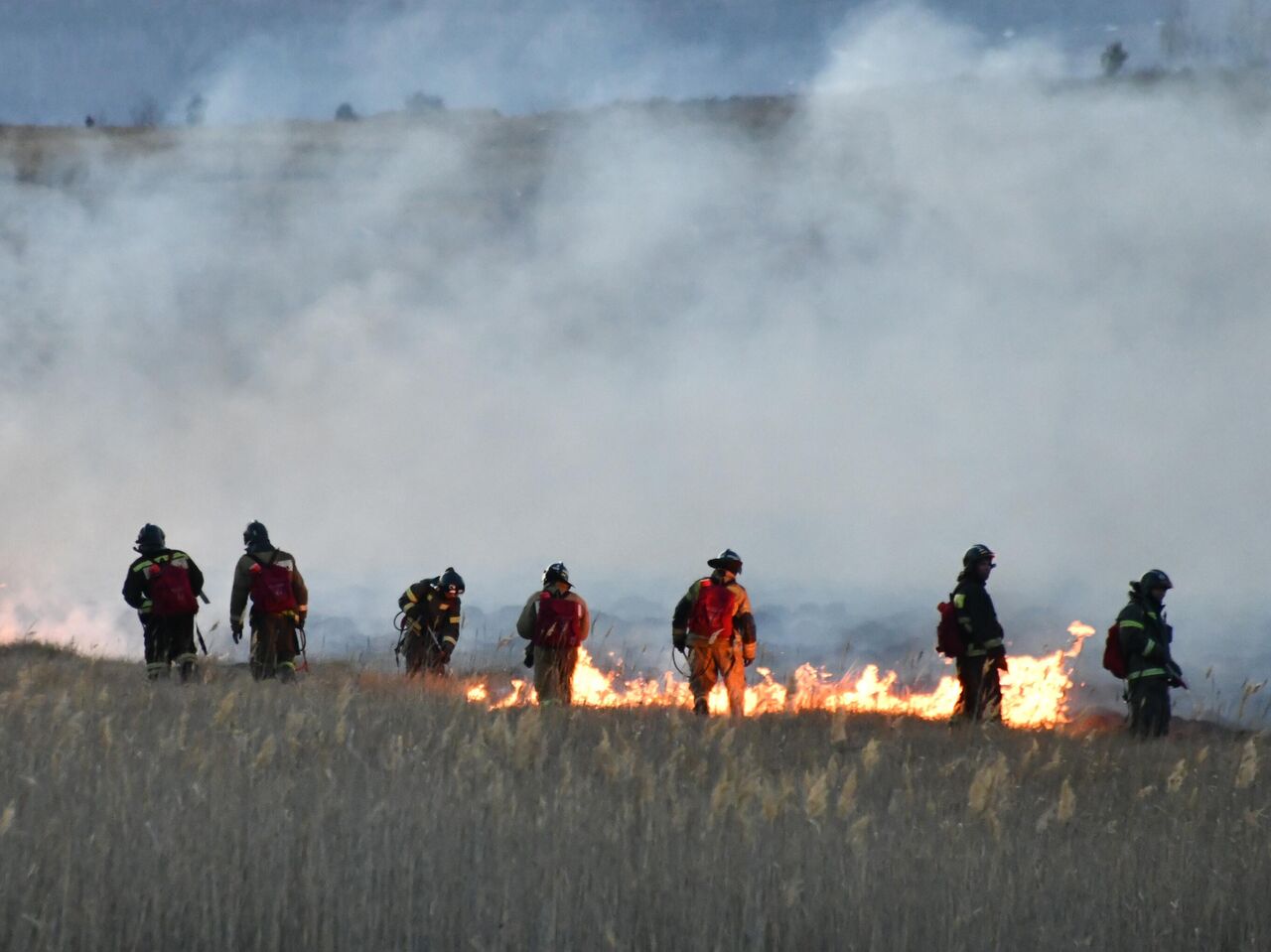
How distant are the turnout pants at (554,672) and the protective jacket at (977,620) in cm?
330

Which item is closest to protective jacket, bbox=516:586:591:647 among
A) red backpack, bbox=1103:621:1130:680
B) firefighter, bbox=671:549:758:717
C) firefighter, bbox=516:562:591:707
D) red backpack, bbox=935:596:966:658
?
firefighter, bbox=516:562:591:707

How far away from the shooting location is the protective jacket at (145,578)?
563 inches

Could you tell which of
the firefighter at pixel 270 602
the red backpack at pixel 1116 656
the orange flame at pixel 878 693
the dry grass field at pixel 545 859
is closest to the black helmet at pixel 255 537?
the firefighter at pixel 270 602

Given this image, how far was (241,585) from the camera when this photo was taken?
14766mm

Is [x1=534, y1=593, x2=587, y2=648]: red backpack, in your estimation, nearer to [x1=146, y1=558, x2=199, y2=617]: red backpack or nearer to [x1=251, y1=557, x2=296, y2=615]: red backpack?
[x1=251, y1=557, x2=296, y2=615]: red backpack

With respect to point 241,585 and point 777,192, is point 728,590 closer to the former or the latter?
point 241,585

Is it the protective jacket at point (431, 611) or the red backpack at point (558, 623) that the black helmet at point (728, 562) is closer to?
the red backpack at point (558, 623)

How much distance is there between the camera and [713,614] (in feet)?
46.8

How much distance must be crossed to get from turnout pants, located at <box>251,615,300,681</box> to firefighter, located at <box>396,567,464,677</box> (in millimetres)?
1690

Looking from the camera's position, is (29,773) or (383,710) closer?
(29,773)

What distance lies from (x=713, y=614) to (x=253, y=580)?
13.2 ft

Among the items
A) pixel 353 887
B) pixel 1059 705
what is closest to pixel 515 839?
pixel 353 887

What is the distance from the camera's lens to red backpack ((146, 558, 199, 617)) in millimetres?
14227

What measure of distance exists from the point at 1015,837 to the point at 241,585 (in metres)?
8.70
